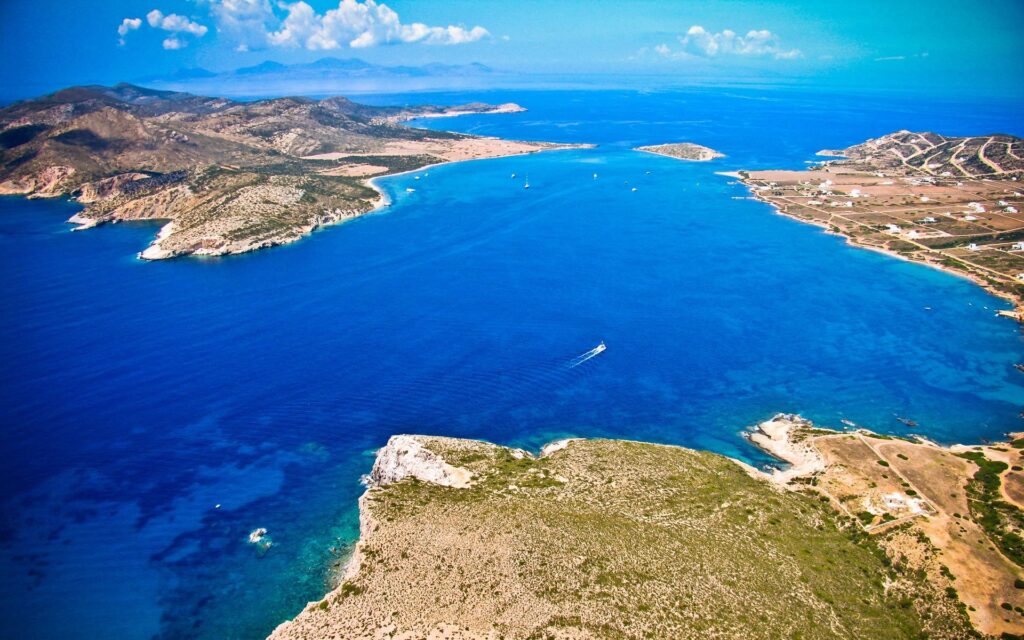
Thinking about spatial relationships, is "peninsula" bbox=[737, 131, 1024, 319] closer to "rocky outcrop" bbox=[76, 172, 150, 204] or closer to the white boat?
the white boat

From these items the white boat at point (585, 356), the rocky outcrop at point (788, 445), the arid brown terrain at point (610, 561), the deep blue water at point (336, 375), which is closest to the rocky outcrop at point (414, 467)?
the arid brown terrain at point (610, 561)

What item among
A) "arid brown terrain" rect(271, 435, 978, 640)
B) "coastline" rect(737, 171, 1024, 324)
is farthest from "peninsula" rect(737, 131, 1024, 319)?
"arid brown terrain" rect(271, 435, 978, 640)

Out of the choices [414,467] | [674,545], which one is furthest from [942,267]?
[414,467]

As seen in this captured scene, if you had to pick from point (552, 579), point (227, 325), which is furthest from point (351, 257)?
point (552, 579)

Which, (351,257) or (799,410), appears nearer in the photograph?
(799,410)

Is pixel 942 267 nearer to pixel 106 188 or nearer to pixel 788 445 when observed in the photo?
pixel 788 445

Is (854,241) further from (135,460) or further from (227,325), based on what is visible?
(135,460)
